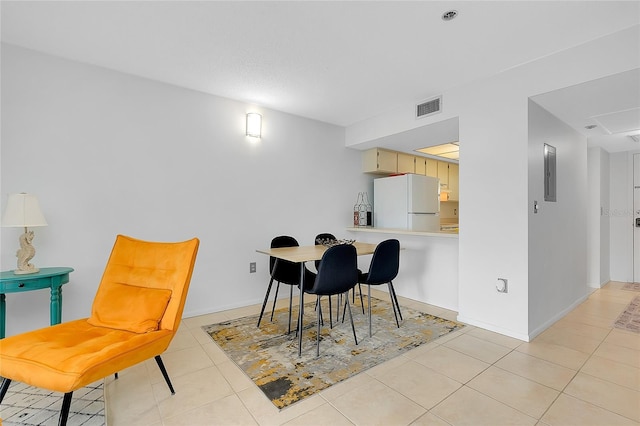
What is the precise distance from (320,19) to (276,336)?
2.66 m

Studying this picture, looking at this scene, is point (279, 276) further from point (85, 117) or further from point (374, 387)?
point (85, 117)

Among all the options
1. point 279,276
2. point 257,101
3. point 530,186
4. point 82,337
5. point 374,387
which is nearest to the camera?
point 82,337

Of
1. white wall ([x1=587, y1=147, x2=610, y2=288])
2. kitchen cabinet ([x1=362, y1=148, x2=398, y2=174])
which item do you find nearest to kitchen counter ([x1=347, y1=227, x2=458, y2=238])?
kitchen cabinet ([x1=362, y1=148, x2=398, y2=174])

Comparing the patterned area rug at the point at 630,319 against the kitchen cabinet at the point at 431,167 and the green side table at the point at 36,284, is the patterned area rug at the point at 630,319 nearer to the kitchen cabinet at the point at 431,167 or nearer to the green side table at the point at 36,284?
the kitchen cabinet at the point at 431,167

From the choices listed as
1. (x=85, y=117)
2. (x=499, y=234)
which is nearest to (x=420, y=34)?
(x=499, y=234)

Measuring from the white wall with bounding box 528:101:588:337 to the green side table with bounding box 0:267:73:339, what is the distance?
3.95m

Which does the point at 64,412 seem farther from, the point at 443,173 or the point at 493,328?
the point at 443,173

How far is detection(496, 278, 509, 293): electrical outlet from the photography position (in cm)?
279

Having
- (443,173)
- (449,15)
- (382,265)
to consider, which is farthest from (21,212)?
(443,173)

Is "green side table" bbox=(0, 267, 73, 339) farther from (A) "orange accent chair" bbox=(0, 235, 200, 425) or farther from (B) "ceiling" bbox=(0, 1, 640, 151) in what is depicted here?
(B) "ceiling" bbox=(0, 1, 640, 151)

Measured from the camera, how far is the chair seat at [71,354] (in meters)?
1.37

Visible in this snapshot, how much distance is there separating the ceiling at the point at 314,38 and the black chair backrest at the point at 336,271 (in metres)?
1.70

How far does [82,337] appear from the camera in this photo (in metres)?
1.77

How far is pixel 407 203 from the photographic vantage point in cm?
430
